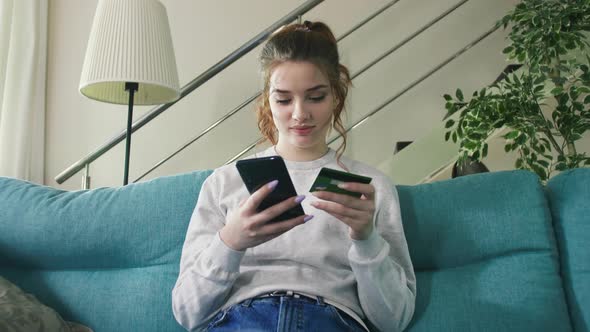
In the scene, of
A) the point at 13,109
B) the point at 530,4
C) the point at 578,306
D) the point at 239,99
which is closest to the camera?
the point at 578,306

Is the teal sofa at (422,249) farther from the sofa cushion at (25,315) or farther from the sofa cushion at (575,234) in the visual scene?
the sofa cushion at (25,315)

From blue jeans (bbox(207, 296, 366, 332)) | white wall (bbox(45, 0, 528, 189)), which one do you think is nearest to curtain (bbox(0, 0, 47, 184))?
white wall (bbox(45, 0, 528, 189))

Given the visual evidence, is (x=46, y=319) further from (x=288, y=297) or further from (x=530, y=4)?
(x=530, y=4)

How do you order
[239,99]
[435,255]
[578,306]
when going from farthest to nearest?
[239,99] → [435,255] → [578,306]

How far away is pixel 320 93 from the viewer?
1.22 metres

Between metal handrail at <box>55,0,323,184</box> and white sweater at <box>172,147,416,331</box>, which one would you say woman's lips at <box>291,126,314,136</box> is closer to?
white sweater at <box>172,147,416,331</box>

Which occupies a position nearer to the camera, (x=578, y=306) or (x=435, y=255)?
(x=578, y=306)

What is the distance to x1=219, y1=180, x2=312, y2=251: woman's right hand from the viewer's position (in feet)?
3.07

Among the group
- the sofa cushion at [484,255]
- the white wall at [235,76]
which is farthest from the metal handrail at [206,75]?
the sofa cushion at [484,255]

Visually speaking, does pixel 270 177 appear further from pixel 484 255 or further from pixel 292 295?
pixel 484 255

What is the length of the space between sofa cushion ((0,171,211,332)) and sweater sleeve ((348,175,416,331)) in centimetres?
49

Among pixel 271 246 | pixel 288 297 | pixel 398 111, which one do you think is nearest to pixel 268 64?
pixel 271 246

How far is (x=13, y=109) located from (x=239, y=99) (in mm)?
1065

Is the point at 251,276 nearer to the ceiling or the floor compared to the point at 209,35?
nearer to the floor
